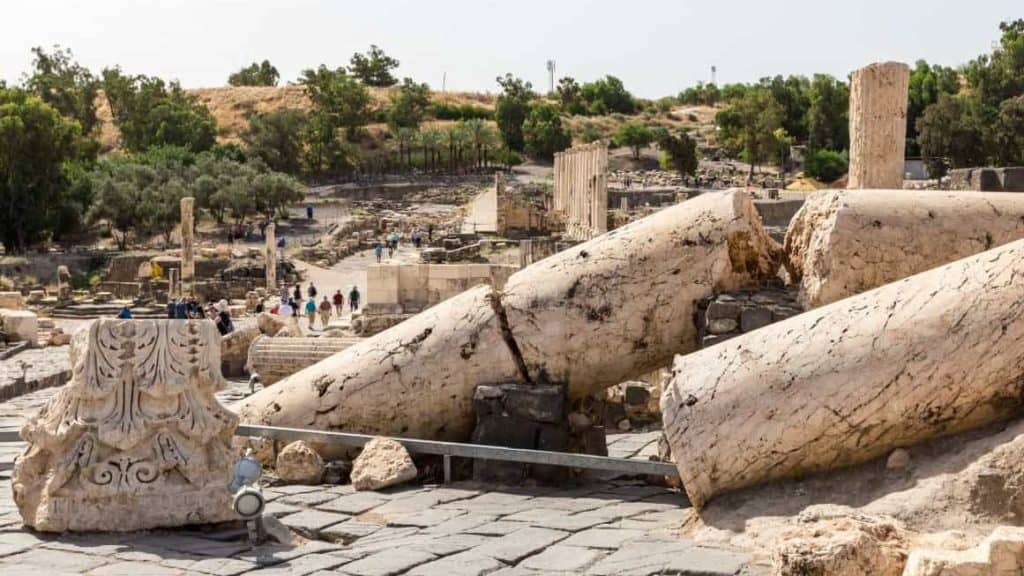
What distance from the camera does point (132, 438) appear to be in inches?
245

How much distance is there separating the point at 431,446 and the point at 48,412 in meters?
2.20

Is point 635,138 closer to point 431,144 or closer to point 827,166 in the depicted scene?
point 431,144

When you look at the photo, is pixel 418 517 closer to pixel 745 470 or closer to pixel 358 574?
pixel 358 574

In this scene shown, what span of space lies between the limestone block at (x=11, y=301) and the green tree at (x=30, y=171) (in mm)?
16151

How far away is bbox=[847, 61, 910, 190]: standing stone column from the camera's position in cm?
1292

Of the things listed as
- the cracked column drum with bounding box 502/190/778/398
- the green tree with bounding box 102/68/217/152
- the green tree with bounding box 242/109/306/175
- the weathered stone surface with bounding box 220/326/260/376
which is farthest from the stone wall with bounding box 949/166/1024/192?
the green tree with bounding box 242/109/306/175

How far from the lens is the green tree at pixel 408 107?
265ft

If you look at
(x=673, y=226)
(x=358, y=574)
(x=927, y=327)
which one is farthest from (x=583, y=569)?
(x=673, y=226)

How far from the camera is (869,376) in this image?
5750mm

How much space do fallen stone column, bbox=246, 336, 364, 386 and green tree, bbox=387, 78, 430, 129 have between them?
226ft

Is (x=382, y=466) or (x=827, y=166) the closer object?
(x=382, y=466)

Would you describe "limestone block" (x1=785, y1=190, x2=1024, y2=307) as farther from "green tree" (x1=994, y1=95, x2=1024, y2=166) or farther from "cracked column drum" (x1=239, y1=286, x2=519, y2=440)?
"green tree" (x1=994, y1=95, x2=1024, y2=166)

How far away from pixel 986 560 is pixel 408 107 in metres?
79.2

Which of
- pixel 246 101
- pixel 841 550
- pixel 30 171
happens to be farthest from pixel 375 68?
pixel 841 550
